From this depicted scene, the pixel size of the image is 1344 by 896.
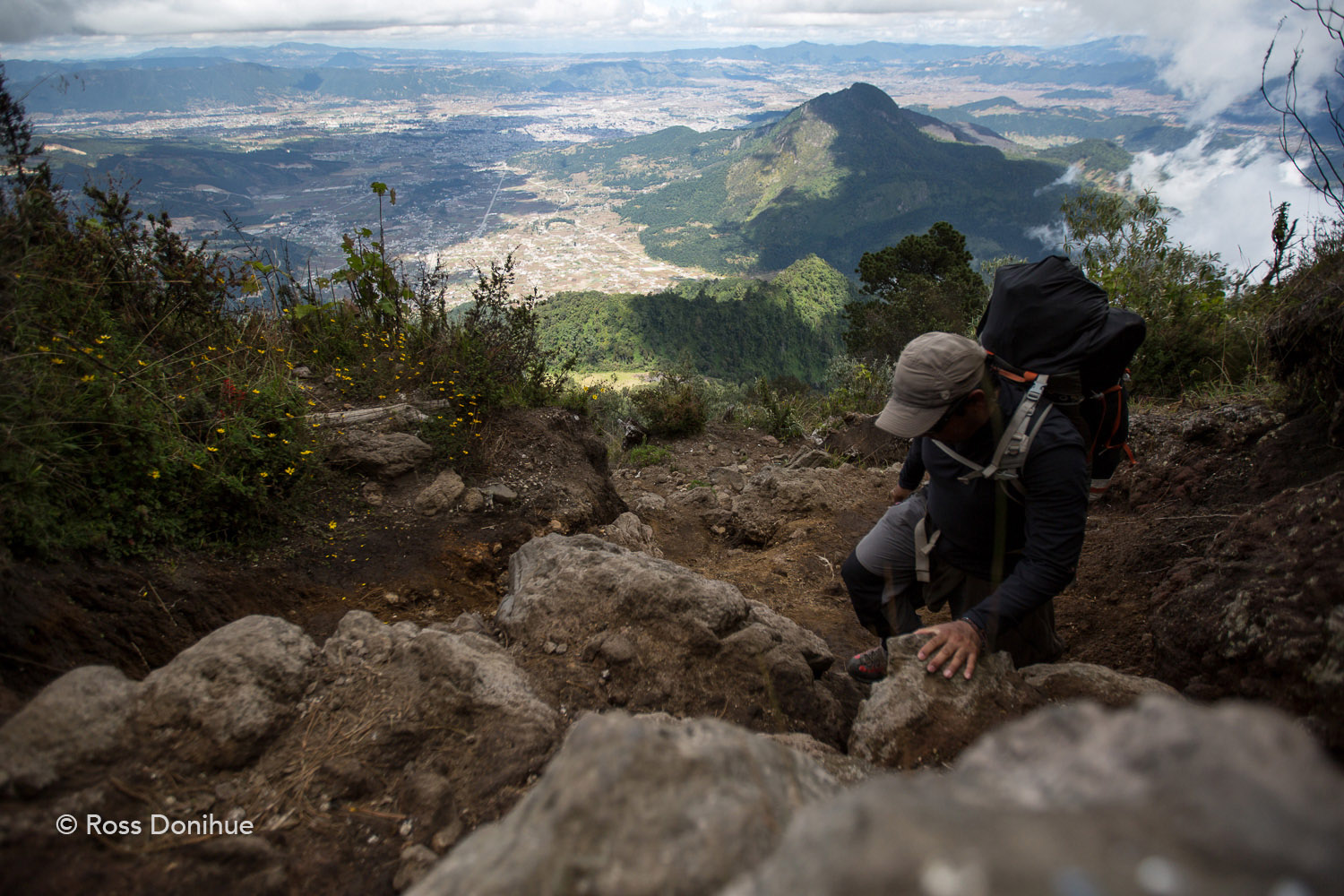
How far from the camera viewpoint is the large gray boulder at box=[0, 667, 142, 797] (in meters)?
1.53

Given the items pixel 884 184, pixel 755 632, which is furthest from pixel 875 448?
pixel 884 184

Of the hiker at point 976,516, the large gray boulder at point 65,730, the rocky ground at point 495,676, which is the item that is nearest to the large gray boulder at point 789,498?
the rocky ground at point 495,676

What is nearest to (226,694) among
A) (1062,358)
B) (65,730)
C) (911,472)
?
(65,730)

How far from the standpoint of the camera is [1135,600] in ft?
12.1

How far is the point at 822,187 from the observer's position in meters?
164

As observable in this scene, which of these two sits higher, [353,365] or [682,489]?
[353,365]

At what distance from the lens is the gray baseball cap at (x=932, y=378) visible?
97.3 inches

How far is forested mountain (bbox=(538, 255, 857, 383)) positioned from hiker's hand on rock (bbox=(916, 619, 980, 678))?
51870 millimetres

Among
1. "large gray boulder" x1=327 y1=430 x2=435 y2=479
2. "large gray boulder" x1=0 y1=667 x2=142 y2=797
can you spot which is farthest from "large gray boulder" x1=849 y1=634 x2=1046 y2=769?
"large gray boulder" x1=327 y1=430 x2=435 y2=479

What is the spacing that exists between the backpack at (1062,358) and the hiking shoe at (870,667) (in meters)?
1.06

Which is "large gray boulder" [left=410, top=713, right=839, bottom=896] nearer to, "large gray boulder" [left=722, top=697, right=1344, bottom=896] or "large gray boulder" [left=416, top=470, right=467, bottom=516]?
"large gray boulder" [left=722, top=697, right=1344, bottom=896]

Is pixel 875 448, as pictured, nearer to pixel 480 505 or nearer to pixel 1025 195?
pixel 480 505

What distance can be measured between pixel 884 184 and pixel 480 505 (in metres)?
179

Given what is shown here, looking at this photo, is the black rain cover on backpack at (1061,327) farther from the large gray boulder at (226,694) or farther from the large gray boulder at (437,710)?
the large gray boulder at (226,694)
